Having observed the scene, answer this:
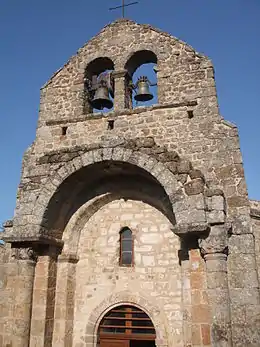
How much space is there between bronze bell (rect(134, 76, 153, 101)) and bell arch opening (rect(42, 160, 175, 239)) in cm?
228

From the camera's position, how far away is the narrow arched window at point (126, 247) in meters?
8.36

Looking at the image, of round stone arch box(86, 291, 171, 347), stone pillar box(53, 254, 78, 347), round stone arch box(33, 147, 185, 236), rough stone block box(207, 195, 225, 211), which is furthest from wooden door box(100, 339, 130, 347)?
rough stone block box(207, 195, 225, 211)

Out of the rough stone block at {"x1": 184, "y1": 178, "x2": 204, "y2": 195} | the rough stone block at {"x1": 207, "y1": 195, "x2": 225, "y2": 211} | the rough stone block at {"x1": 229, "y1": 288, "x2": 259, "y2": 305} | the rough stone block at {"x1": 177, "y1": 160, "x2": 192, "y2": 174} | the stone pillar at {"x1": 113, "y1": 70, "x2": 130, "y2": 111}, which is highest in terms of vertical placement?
the stone pillar at {"x1": 113, "y1": 70, "x2": 130, "y2": 111}

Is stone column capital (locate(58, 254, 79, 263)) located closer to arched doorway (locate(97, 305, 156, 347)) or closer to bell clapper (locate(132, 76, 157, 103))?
arched doorway (locate(97, 305, 156, 347))

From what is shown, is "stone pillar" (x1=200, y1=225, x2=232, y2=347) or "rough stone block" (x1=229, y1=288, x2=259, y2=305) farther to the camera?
"rough stone block" (x1=229, y1=288, x2=259, y2=305)

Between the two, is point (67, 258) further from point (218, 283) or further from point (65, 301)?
point (218, 283)

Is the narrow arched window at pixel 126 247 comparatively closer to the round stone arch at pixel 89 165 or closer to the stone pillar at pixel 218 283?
the round stone arch at pixel 89 165

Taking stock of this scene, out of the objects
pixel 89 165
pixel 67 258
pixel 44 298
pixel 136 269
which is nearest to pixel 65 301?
pixel 44 298

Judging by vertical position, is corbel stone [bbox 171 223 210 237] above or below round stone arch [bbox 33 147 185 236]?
below

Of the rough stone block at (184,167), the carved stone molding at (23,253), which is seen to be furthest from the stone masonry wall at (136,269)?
the rough stone block at (184,167)

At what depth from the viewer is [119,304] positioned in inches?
315

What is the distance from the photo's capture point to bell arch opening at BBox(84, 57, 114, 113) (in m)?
9.73

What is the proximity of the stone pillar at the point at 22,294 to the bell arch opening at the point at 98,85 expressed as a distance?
3.89 m

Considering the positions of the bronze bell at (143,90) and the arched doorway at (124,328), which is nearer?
the arched doorway at (124,328)
